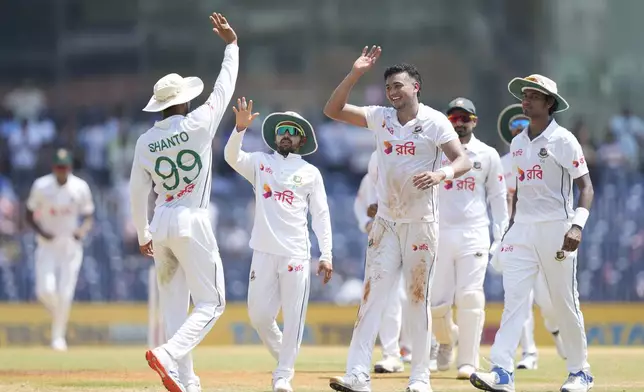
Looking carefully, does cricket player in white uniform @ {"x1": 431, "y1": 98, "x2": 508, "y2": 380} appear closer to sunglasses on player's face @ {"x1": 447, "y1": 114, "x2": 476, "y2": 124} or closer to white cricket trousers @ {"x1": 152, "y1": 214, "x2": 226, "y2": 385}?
sunglasses on player's face @ {"x1": 447, "y1": 114, "x2": 476, "y2": 124}

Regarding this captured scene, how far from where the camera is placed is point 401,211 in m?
10.5

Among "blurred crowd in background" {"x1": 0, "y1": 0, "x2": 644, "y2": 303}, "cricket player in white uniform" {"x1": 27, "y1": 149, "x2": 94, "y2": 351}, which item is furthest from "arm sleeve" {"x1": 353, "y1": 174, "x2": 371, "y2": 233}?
"blurred crowd in background" {"x1": 0, "y1": 0, "x2": 644, "y2": 303}

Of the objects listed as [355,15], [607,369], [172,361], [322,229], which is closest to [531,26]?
[355,15]

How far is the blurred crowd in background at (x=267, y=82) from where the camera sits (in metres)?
23.0

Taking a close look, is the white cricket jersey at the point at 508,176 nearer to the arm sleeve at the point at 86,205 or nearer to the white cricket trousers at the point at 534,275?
the white cricket trousers at the point at 534,275

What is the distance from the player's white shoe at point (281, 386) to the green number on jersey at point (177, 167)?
183 centimetres

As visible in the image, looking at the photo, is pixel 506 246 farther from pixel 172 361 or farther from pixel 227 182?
pixel 227 182

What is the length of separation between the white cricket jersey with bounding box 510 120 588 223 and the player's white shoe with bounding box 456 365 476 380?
8.16 ft

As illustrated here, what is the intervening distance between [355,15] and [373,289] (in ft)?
60.1

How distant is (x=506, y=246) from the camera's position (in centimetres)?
1083

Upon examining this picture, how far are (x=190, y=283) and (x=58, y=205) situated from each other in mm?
9057

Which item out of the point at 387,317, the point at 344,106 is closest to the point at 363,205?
the point at 387,317

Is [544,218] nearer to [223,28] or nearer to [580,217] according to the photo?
[580,217]

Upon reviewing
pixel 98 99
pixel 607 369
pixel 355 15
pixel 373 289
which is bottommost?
pixel 607 369
